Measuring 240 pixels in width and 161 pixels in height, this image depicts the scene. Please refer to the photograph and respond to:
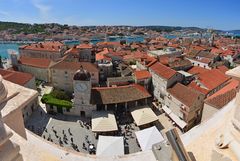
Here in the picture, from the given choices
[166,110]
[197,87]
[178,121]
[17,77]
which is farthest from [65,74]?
[197,87]

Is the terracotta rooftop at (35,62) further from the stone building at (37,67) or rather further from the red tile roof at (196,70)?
the red tile roof at (196,70)

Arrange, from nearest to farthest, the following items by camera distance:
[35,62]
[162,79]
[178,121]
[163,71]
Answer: [178,121]
[162,79]
[163,71]
[35,62]

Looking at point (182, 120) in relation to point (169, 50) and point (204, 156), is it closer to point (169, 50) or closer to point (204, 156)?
point (204, 156)

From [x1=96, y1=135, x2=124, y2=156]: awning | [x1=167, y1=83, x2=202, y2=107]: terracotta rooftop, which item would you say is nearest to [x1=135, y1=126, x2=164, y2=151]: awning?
[x1=96, y1=135, x2=124, y2=156]: awning

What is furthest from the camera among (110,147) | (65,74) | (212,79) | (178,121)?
(65,74)

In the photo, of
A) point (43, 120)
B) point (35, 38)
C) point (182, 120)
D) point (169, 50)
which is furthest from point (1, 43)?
point (182, 120)

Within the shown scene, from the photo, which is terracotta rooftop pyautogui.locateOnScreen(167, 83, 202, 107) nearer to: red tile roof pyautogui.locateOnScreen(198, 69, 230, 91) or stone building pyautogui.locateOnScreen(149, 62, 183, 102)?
stone building pyautogui.locateOnScreen(149, 62, 183, 102)

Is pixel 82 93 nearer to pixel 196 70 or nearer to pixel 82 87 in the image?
pixel 82 87
